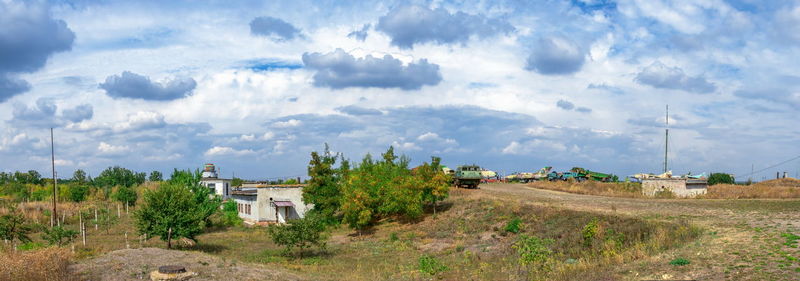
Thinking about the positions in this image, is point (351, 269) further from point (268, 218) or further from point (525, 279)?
point (268, 218)

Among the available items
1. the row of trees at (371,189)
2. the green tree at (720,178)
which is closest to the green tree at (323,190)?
the row of trees at (371,189)

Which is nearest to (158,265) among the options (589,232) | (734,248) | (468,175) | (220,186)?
(589,232)

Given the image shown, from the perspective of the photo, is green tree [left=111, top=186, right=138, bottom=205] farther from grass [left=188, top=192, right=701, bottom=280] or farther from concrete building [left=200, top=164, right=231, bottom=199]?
grass [left=188, top=192, right=701, bottom=280]

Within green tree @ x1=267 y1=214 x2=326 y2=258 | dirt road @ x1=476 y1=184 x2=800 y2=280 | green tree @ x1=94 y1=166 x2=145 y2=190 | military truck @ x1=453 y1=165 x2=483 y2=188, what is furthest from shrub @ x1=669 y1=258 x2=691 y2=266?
green tree @ x1=94 y1=166 x2=145 y2=190

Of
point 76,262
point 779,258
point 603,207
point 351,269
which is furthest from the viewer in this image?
point 603,207

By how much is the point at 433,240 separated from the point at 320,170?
1724 centimetres

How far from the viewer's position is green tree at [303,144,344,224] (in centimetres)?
4893

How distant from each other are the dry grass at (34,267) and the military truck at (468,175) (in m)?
39.2

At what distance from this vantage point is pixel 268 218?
52.7 m

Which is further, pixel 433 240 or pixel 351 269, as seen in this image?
pixel 433 240

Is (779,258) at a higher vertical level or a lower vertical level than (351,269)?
higher

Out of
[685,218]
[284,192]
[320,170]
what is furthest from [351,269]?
[284,192]

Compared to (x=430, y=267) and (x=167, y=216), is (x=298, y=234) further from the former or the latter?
(x=430, y=267)

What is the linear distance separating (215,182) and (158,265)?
43291mm
